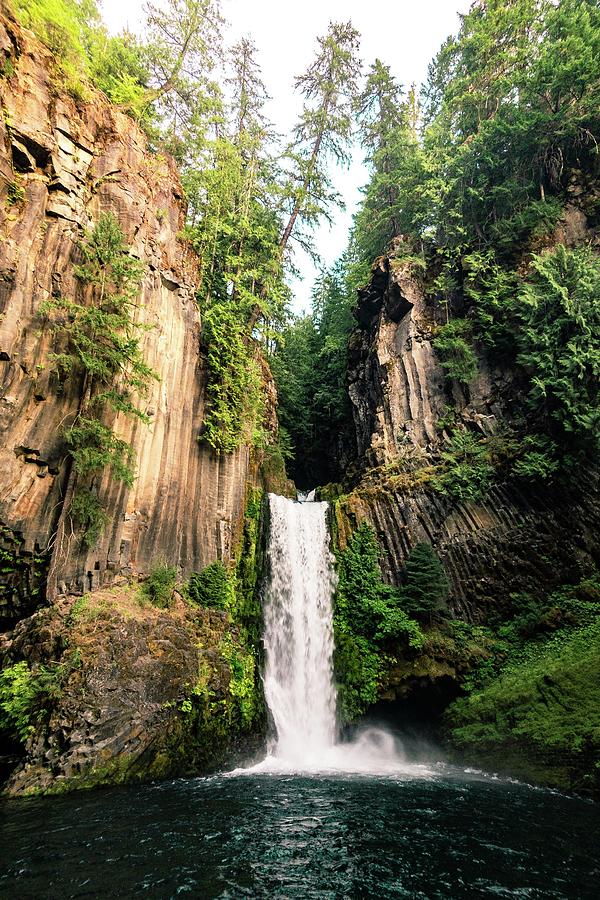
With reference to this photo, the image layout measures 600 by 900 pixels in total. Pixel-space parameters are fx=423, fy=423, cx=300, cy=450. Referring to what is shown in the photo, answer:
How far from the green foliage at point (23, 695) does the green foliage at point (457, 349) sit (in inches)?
631

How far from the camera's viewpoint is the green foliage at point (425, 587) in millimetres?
13508

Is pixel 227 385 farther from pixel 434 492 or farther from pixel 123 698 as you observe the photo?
pixel 123 698

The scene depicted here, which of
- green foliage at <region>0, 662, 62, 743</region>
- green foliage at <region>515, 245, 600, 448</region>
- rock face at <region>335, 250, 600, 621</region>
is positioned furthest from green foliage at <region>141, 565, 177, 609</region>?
green foliage at <region>515, 245, 600, 448</region>

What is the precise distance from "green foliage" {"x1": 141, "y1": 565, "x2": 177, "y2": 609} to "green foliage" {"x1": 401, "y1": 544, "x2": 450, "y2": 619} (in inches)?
291

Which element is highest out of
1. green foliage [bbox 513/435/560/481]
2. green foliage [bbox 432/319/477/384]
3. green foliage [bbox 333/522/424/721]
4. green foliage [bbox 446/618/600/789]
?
green foliage [bbox 432/319/477/384]

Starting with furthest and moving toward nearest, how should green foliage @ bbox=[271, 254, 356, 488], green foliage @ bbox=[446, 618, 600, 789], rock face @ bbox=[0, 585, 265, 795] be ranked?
green foliage @ bbox=[271, 254, 356, 488], green foliage @ bbox=[446, 618, 600, 789], rock face @ bbox=[0, 585, 265, 795]

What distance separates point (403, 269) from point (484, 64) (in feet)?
34.4

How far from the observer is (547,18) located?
17188 millimetres

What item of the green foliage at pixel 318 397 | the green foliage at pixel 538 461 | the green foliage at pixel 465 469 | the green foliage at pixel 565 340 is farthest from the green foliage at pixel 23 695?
the green foliage at pixel 318 397

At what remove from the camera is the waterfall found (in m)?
12.5

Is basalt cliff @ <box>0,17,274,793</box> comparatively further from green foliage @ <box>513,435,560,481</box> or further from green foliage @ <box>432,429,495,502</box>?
green foliage @ <box>513,435,560,481</box>

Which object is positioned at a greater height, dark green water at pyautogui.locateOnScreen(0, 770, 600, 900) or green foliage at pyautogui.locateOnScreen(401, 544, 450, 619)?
green foliage at pyautogui.locateOnScreen(401, 544, 450, 619)

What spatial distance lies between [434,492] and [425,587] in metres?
3.53

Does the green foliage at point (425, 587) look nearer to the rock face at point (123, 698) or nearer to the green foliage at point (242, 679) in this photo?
the green foliage at point (242, 679)
